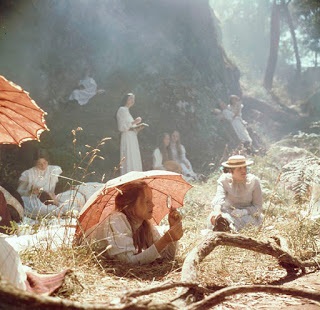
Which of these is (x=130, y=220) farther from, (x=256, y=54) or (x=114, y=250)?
(x=256, y=54)

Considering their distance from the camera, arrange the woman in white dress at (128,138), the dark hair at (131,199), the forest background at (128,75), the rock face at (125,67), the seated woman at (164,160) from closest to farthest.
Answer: the dark hair at (131,199), the woman in white dress at (128,138), the seated woman at (164,160), the forest background at (128,75), the rock face at (125,67)

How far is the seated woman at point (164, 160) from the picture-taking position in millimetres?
11586

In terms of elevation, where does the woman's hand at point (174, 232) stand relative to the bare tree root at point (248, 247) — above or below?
above

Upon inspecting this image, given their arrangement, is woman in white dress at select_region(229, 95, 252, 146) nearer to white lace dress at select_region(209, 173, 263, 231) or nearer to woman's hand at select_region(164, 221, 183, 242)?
white lace dress at select_region(209, 173, 263, 231)

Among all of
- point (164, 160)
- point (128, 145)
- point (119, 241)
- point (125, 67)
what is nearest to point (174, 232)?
point (119, 241)

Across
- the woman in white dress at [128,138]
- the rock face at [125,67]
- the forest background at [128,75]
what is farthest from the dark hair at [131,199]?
the rock face at [125,67]

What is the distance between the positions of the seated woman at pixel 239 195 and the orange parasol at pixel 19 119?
270 cm

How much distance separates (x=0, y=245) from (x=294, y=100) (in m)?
28.4

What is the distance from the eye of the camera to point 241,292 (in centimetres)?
172

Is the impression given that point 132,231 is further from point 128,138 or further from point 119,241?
point 128,138

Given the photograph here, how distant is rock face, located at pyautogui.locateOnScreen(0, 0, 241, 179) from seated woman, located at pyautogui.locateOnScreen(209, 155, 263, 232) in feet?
20.8

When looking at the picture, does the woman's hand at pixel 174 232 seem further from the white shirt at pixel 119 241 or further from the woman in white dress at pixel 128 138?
the woman in white dress at pixel 128 138

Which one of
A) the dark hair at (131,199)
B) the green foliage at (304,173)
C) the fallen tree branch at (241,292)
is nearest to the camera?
the fallen tree branch at (241,292)

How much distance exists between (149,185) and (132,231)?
54 cm
